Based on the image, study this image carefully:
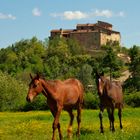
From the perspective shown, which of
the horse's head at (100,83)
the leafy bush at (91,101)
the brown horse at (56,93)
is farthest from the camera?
the leafy bush at (91,101)

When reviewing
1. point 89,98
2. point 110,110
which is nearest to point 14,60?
point 89,98

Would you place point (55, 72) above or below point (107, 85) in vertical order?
above

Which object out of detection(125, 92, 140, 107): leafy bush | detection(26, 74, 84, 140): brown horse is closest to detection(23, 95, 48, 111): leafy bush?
detection(125, 92, 140, 107): leafy bush

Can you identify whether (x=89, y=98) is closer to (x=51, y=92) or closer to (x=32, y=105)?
(x=32, y=105)

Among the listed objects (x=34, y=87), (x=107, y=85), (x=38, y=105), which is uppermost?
(x=107, y=85)

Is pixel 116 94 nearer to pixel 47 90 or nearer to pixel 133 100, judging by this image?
pixel 47 90

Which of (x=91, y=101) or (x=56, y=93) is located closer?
(x=56, y=93)

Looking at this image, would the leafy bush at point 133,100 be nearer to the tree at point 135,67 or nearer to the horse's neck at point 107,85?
the horse's neck at point 107,85

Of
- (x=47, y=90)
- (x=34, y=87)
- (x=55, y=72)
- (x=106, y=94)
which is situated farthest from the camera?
(x=55, y=72)

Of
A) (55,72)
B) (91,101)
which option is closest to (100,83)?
(91,101)

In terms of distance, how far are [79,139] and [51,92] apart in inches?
84.2

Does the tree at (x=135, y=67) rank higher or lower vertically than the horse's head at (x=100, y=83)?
higher

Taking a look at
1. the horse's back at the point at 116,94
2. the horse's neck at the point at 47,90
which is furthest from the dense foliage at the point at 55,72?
the horse's neck at the point at 47,90

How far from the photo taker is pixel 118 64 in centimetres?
15062
